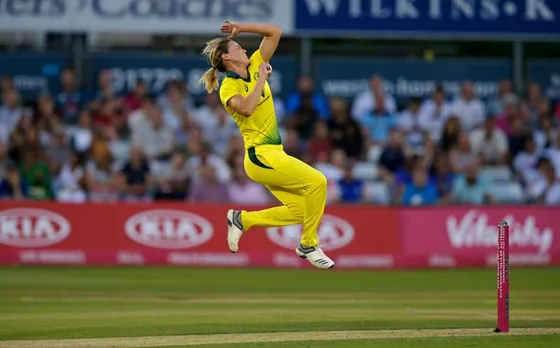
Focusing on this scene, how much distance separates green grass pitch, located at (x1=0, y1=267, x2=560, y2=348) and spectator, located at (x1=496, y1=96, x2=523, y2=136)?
10.9 feet

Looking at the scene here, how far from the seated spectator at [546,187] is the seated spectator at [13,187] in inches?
318

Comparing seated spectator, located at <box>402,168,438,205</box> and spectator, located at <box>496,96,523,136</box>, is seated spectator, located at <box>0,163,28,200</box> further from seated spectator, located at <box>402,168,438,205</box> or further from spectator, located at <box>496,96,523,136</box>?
spectator, located at <box>496,96,523,136</box>

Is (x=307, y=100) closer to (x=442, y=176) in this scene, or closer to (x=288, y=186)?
(x=442, y=176)

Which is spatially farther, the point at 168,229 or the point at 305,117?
the point at 305,117

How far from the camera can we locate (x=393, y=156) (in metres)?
19.4

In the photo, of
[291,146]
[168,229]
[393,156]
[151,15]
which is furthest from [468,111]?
[168,229]

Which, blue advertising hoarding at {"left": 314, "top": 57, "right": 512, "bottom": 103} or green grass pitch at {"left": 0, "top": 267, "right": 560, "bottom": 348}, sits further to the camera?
blue advertising hoarding at {"left": 314, "top": 57, "right": 512, "bottom": 103}

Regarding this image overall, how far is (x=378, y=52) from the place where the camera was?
22203mm

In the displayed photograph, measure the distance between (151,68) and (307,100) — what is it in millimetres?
2797

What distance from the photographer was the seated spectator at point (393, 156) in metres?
19.3

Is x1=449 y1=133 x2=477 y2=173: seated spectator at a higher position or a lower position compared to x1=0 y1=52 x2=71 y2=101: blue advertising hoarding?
lower

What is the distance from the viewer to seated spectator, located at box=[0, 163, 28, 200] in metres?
18.3

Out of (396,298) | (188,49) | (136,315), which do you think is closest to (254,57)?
(136,315)

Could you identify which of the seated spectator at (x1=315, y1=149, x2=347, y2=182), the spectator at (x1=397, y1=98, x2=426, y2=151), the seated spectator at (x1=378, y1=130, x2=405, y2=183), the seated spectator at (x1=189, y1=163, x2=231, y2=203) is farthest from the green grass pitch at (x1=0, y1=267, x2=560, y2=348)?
the spectator at (x1=397, y1=98, x2=426, y2=151)
